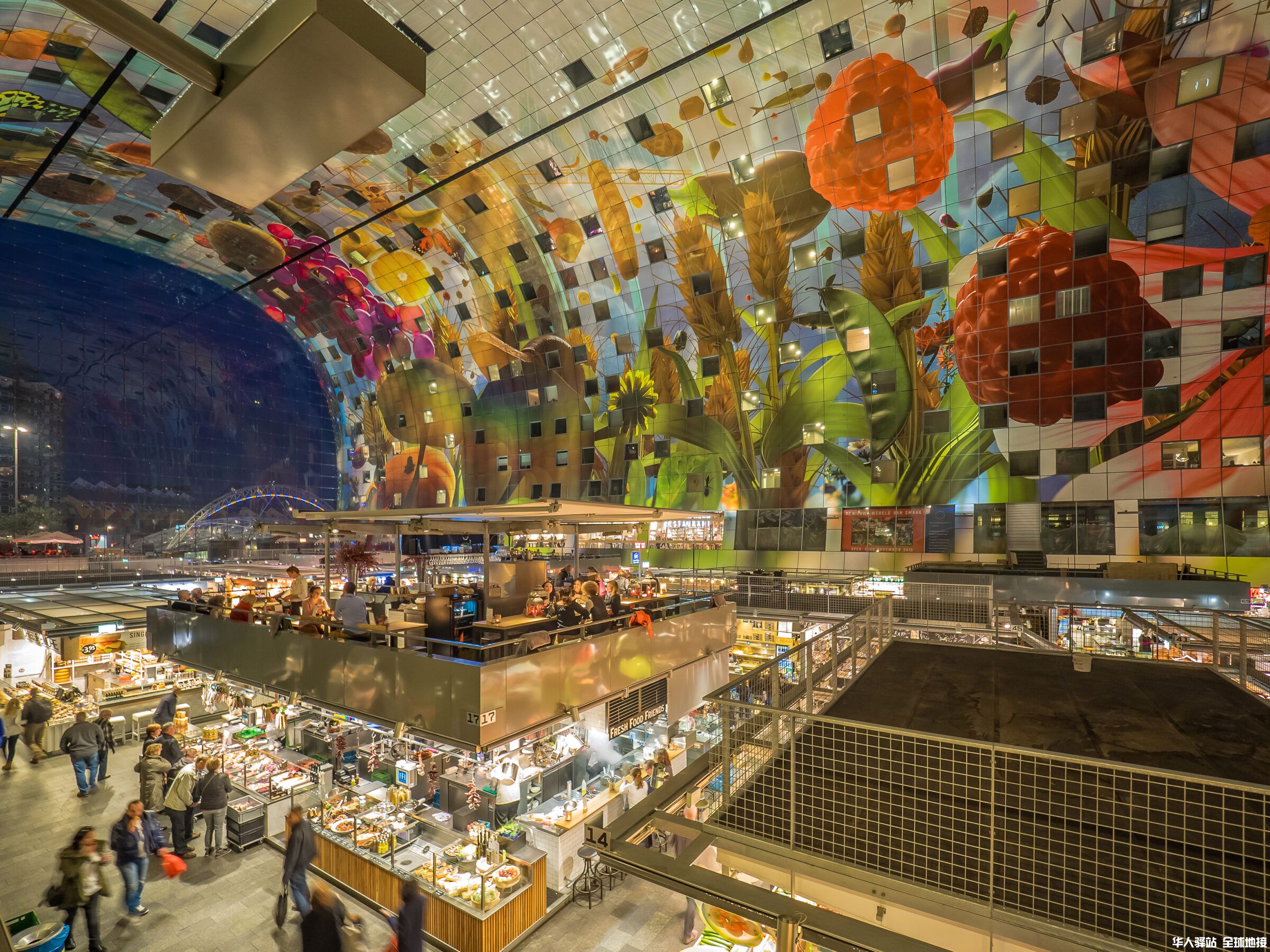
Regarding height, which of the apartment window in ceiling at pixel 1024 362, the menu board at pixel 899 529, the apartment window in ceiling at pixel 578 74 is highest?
the apartment window in ceiling at pixel 578 74

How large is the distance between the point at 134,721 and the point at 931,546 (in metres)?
19.9

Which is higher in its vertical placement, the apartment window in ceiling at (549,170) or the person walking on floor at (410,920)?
the apartment window in ceiling at (549,170)

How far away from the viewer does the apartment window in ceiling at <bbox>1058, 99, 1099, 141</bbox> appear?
1525cm

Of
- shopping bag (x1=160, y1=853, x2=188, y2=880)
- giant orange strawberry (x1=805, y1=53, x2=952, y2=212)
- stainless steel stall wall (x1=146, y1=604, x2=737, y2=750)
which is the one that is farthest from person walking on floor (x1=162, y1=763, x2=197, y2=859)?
giant orange strawberry (x1=805, y1=53, x2=952, y2=212)

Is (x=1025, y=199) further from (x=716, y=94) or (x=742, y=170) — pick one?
(x=716, y=94)

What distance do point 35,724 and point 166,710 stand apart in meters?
2.15

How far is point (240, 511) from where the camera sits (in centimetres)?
3456

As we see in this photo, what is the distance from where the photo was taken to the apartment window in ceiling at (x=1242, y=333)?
47.9ft

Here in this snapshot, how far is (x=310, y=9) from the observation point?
42.6 inches

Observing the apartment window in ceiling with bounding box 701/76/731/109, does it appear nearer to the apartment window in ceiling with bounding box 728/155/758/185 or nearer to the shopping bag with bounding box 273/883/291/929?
the apartment window in ceiling with bounding box 728/155/758/185

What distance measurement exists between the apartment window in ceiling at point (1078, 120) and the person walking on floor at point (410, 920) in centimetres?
2039

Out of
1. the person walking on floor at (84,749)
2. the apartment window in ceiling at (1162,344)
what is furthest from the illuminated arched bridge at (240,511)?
the apartment window in ceiling at (1162,344)

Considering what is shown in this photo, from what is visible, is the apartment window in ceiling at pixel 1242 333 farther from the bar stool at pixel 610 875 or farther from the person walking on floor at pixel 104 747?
the person walking on floor at pixel 104 747

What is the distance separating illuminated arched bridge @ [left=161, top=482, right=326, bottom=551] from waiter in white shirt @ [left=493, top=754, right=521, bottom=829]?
24.6 m
